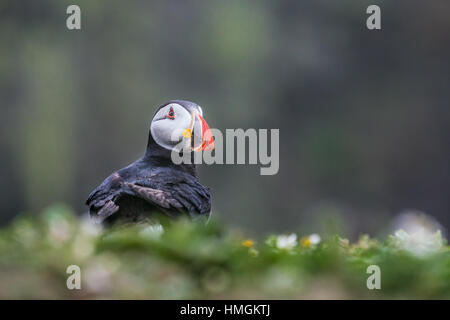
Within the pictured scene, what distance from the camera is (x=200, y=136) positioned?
427 cm

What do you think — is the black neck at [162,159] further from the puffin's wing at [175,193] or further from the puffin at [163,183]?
the puffin's wing at [175,193]

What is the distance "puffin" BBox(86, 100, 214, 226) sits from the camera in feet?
11.6

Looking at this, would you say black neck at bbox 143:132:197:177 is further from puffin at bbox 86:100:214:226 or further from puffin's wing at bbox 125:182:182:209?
puffin's wing at bbox 125:182:182:209

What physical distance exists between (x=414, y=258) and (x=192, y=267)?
69cm

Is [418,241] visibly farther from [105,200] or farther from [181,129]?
[181,129]

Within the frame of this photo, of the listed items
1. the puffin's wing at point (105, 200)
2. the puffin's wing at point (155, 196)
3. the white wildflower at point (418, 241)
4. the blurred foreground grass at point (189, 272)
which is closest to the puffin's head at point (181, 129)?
the puffin's wing at point (105, 200)

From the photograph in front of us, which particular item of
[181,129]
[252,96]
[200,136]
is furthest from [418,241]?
[252,96]

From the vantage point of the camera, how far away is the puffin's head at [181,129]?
4.27 m

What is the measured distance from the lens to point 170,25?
16406 millimetres

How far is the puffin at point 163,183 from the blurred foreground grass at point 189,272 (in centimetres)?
130
